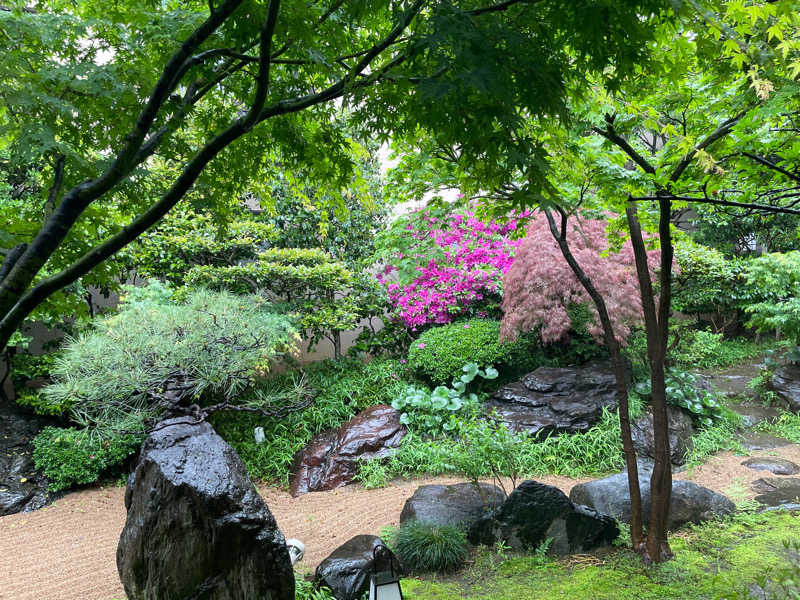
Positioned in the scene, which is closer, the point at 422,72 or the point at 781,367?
the point at 422,72

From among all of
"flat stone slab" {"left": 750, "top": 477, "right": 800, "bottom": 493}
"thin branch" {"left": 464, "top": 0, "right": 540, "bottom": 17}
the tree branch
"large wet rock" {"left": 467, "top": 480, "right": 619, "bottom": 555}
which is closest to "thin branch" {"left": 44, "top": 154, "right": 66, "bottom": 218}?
the tree branch

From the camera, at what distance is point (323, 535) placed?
177 inches

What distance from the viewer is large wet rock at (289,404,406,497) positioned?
19.0ft

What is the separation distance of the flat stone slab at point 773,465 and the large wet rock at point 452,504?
9.82 ft

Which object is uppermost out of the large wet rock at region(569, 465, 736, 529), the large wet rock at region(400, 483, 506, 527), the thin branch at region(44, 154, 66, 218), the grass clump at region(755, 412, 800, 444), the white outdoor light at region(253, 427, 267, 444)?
the thin branch at region(44, 154, 66, 218)

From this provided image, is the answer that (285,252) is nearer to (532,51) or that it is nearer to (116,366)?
(116,366)

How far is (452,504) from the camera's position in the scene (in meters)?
4.32

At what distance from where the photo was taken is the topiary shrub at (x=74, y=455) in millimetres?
5633

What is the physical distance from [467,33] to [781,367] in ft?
27.4

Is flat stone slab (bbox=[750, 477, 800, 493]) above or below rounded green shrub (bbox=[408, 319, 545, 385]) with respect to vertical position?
below

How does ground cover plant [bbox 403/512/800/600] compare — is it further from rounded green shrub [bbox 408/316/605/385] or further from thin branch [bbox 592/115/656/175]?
rounded green shrub [bbox 408/316/605/385]

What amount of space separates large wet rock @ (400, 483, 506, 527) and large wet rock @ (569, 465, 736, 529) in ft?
2.48

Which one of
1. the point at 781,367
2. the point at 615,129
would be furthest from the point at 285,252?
the point at 781,367

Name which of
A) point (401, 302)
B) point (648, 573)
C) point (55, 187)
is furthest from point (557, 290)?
point (55, 187)
